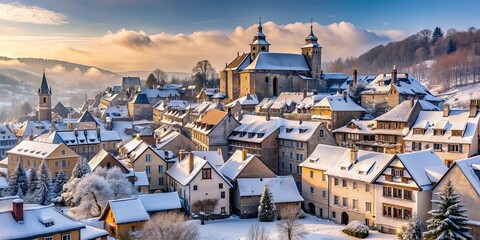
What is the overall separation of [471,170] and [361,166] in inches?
421

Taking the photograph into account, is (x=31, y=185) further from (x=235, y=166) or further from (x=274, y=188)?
(x=274, y=188)

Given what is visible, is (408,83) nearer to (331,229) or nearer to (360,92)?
(360,92)

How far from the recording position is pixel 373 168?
151ft

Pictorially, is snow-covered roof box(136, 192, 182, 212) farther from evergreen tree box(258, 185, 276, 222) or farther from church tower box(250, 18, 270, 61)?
church tower box(250, 18, 270, 61)

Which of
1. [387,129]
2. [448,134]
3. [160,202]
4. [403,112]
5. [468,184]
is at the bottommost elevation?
[160,202]

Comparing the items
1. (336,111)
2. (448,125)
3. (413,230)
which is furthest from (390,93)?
(413,230)

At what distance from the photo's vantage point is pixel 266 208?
1865 inches

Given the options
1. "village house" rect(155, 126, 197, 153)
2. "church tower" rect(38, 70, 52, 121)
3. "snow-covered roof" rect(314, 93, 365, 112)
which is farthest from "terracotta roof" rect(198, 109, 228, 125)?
"church tower" rect(38, 70, 52, 121)

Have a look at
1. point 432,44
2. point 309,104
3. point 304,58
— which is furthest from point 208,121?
point 432,44

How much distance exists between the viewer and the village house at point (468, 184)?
126 feet

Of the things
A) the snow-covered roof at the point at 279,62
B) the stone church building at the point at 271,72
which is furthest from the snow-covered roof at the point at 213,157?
the snow-covered roof at the point at 279,62

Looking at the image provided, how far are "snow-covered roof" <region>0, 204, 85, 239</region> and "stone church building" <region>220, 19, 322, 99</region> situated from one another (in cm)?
6638

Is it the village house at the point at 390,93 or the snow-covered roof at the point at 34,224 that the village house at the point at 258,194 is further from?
the village house at the point at 390,93

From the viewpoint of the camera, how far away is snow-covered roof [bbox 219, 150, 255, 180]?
52094 mm
